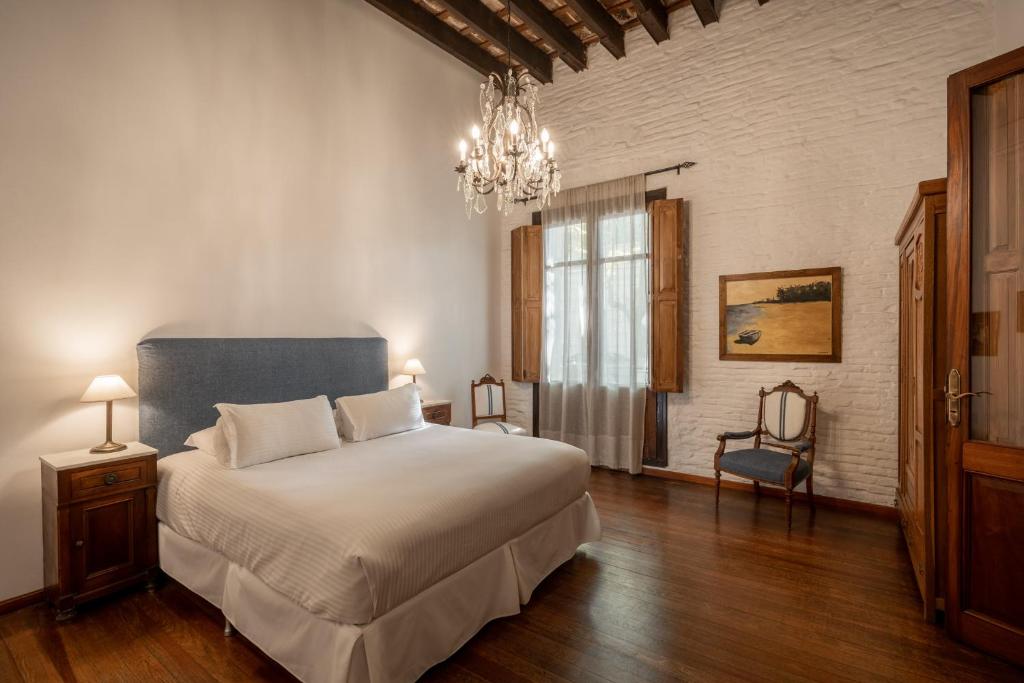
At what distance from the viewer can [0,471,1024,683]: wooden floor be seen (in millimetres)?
2035

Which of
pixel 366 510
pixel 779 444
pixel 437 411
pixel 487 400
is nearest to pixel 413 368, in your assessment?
pixel 437 411

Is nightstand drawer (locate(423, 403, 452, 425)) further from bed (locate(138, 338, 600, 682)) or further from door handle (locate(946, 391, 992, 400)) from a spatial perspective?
door handle (locate(946, 391, 992, 400))

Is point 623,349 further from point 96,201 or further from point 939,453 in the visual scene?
point 96,201

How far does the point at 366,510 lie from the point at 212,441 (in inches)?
63.0

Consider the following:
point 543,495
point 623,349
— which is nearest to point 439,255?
point 623,349

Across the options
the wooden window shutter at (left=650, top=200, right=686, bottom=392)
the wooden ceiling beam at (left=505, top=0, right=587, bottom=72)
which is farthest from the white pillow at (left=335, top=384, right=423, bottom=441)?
the wooden ceiling beam at (left=505, top=0, right=587, bottom=72)

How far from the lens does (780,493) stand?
4203 millimetres

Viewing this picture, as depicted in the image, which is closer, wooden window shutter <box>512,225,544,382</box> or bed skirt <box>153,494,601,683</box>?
bed skirt <box>153,494,601,683</box>

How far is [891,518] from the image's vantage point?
376cm

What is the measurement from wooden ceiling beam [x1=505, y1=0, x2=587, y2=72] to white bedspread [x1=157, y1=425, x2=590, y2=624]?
12.9ft

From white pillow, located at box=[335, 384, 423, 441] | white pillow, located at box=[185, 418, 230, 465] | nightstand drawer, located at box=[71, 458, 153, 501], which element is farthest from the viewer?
white pillow, located at box=[335, 384, 423, 441]

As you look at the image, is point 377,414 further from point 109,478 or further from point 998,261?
point 998,261

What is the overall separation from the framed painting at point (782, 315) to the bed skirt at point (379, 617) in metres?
2.68

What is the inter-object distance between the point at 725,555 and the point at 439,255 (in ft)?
12.5
